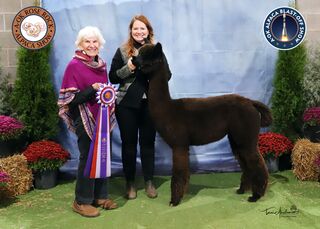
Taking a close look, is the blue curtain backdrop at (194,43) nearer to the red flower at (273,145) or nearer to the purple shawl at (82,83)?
the red flower at (273,145)

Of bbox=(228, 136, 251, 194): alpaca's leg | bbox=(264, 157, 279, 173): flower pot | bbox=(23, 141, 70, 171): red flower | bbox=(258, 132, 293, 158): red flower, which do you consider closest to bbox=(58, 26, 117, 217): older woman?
bbox=(23, 141, 70, 171): red flower

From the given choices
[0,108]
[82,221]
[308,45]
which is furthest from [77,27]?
[308,45]

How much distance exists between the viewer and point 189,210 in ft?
11.8

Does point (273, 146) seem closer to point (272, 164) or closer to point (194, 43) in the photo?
point (272, 164)

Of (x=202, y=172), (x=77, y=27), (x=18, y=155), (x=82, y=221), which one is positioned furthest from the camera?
(x=202, y=172)

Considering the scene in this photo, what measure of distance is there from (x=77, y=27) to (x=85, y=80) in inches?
52.0

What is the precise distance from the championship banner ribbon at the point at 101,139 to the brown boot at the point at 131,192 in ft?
1.74

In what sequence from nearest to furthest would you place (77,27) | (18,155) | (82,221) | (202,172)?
(82,221) → (18,155) → (77,27) → (202,172)

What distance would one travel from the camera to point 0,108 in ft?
14.4

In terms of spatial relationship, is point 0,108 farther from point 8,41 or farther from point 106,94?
point 106,94

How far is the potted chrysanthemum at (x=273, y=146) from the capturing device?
4516mm

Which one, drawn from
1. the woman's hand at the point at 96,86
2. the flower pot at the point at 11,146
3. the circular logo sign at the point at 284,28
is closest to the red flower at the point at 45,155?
the flower pot at the point at 11,146

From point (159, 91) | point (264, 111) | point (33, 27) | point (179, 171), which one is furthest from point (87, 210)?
point (33, 27)

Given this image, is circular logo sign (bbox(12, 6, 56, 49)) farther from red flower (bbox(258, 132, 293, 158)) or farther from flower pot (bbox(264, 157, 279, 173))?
flower pot (bbox(264, 157, 279, 173))
